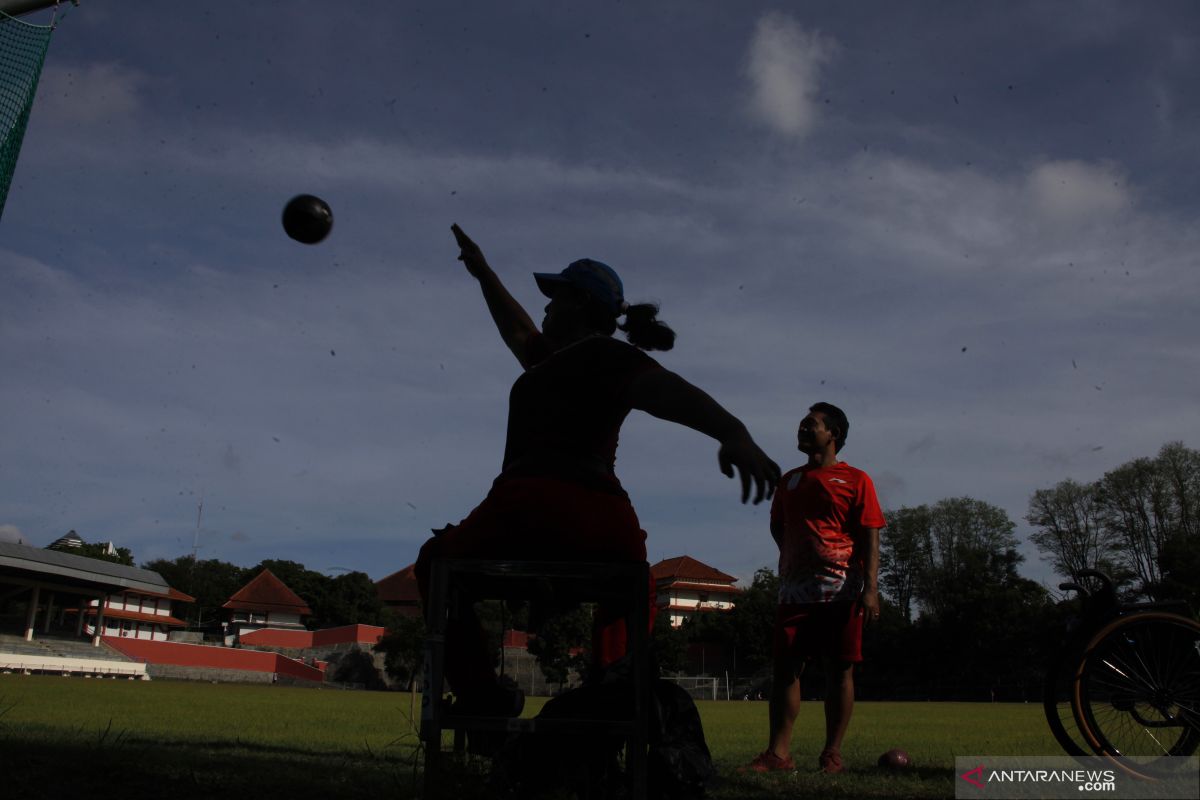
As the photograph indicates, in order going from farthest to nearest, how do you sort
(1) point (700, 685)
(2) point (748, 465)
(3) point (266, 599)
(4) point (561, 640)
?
(3) point (266, 599) < (1) point (700, 685) < (4) point (561, 640) < (2) point (748, 465)

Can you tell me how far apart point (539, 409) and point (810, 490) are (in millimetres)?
3221

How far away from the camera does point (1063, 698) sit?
4559 mm

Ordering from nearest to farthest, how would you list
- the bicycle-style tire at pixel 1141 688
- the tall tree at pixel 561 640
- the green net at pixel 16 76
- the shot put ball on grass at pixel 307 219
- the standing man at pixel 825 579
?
the tall tree at pixel 561 640
the bicycle-style tire at pixel 1141 688
the standing man at pixel 825 579
the shot put ball on grass at pixel 307 219
the green net at pixel 16 76

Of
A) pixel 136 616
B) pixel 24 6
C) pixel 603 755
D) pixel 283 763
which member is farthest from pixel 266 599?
pixel 603 755

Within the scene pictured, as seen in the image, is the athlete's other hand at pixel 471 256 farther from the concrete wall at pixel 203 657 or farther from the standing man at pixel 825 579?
the concrete wall at pixel 203 657

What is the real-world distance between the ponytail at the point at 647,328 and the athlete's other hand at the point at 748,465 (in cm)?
111

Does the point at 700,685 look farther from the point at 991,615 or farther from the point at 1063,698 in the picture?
the point at 1063,698

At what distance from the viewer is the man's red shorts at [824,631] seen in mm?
5703

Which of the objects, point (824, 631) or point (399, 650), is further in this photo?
point (399, 650)

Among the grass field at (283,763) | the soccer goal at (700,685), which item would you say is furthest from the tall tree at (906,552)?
the grass field at (283,763)

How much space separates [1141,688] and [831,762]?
5.68 ft

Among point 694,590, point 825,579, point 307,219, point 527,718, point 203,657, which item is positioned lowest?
point 203,657

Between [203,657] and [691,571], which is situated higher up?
[691,571]

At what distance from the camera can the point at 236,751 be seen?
5340 millimetres
